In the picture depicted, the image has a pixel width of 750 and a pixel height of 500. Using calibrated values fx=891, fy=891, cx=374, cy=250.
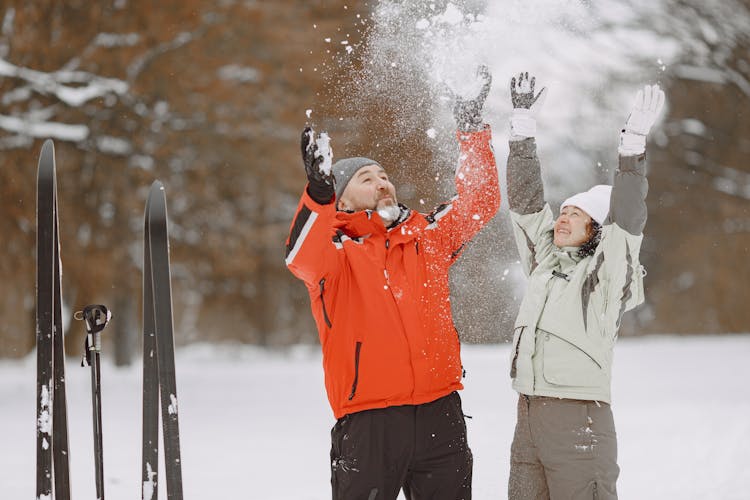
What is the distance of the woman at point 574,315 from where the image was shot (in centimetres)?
301

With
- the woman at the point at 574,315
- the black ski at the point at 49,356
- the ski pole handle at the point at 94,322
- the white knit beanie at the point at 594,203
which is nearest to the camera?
the woman at the point at 574,315

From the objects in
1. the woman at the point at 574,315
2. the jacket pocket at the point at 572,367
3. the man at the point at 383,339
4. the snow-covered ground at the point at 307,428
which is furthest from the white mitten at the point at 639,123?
the snow-covered ground at the point at 307,428

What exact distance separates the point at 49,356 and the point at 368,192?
4.17 ft

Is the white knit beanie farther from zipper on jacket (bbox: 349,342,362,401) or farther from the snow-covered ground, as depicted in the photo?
the snow-covered ground

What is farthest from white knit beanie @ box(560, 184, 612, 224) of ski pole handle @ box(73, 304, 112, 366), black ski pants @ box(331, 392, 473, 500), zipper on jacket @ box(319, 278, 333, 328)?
ski pole handle @ box(73, 304, 112, 366)

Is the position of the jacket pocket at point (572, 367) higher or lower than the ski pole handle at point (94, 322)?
lower

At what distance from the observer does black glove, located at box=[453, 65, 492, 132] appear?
10.7ft

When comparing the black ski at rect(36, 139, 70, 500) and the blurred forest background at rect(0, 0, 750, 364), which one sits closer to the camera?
the black ski at rect(36, 139, 70, 500)

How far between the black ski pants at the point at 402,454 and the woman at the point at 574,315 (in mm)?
299

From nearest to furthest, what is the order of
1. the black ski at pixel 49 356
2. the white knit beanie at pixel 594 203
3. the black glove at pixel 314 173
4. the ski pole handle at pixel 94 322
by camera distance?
the black glove at pixel 314 173 → the black ski at pixel 49 356 → the white knit beanie at pixel 594 203 → the ski pole handle at pixel 94 322

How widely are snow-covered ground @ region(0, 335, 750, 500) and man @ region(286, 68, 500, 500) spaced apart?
1246mm

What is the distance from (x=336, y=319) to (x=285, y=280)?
41.6 ft

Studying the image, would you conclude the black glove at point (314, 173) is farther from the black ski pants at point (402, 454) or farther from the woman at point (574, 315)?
the woman at point (574, 315)

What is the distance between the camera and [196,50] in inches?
436
